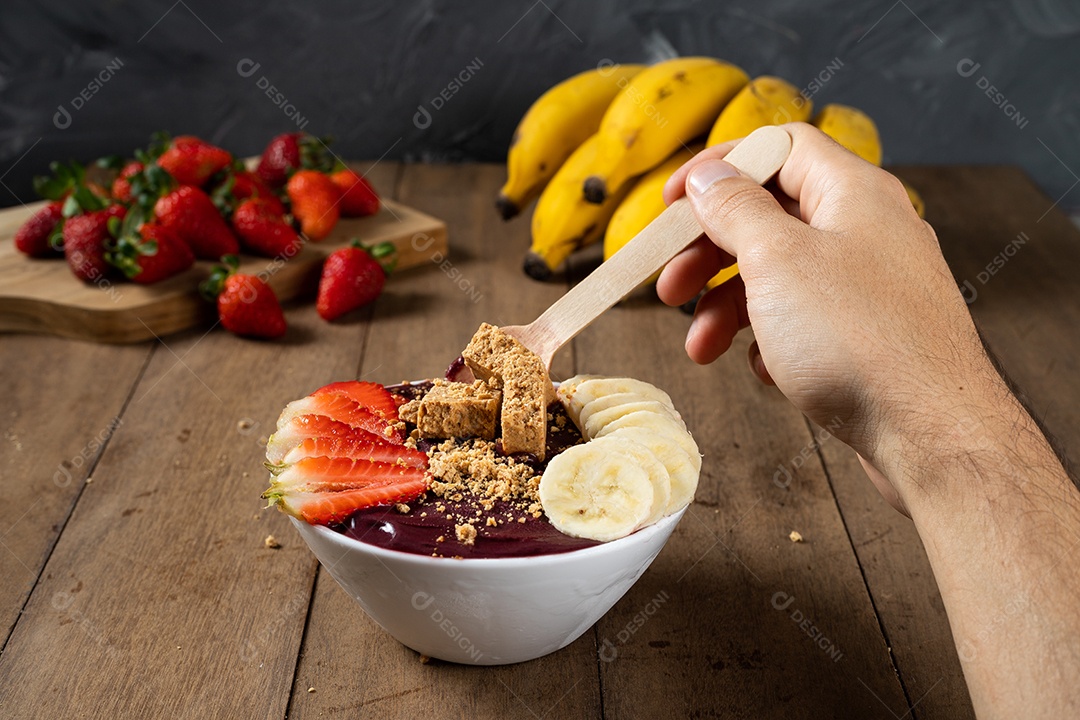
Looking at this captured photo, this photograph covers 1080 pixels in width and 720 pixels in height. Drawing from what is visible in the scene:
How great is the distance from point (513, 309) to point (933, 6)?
133 cm

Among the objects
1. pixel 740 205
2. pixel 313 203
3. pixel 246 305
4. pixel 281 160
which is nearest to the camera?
pixel 740 205

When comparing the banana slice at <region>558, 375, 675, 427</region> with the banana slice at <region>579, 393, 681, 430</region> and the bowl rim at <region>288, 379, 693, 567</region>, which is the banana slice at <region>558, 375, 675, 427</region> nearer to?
the banana slice at <region>579, 393, 681, 430</region>

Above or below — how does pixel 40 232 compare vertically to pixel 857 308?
below

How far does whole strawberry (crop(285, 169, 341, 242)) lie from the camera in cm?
186

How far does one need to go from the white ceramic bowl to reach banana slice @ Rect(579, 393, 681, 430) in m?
0.16

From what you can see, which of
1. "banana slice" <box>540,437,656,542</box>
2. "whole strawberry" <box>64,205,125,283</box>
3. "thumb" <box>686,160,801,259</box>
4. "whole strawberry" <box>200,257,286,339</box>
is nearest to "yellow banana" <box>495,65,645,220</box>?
"whole strawberry" <box>200,257,286,339</box>

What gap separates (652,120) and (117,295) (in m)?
1.02

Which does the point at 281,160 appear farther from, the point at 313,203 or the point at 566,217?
the point at 566,217

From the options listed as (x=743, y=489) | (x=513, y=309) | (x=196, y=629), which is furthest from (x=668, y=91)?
(x=196, y=629)

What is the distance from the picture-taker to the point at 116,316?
5.36ft

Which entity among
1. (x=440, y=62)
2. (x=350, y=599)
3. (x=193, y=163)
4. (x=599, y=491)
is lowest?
(x=193, y=163)

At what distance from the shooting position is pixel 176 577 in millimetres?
1138

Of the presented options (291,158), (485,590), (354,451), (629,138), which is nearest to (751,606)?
(485,590)

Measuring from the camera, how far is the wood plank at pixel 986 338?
1.07 meters
